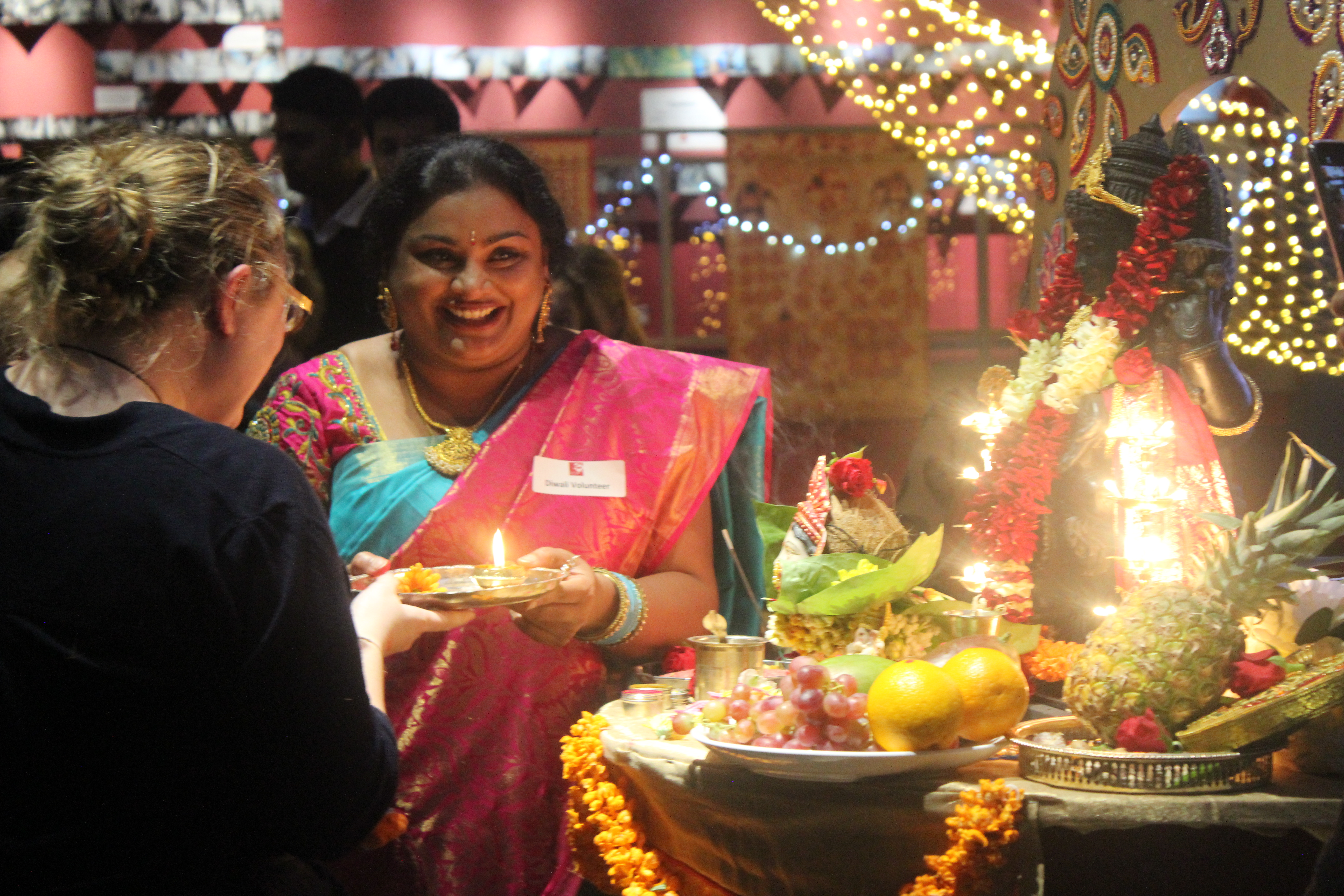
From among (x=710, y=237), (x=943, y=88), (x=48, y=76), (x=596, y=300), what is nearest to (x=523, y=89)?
(x=710, y=237)

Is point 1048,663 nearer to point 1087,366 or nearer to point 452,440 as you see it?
point 1087,366

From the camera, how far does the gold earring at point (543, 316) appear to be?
235 centimetres

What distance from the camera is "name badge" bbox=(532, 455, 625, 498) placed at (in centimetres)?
226

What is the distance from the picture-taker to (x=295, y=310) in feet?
5.02

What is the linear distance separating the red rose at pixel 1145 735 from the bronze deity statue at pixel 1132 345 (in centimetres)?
69

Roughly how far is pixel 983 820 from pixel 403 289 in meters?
1.44

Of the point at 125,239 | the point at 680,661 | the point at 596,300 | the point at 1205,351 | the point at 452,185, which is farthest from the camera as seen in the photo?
the point at 596,300

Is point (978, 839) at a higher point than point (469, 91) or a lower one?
lower

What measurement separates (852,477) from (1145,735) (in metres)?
0.64

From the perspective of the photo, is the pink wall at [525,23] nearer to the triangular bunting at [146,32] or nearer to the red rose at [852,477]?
the triangular bunting at [146,32]

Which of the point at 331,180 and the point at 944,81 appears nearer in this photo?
the point at 331,180

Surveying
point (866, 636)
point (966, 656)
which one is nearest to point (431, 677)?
point (866, 636)

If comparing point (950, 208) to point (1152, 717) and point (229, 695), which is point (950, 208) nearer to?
point (1152, 717)

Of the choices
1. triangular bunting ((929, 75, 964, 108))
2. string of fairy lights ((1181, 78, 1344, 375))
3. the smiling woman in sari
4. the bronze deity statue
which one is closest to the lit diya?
the smiling woman in sari
